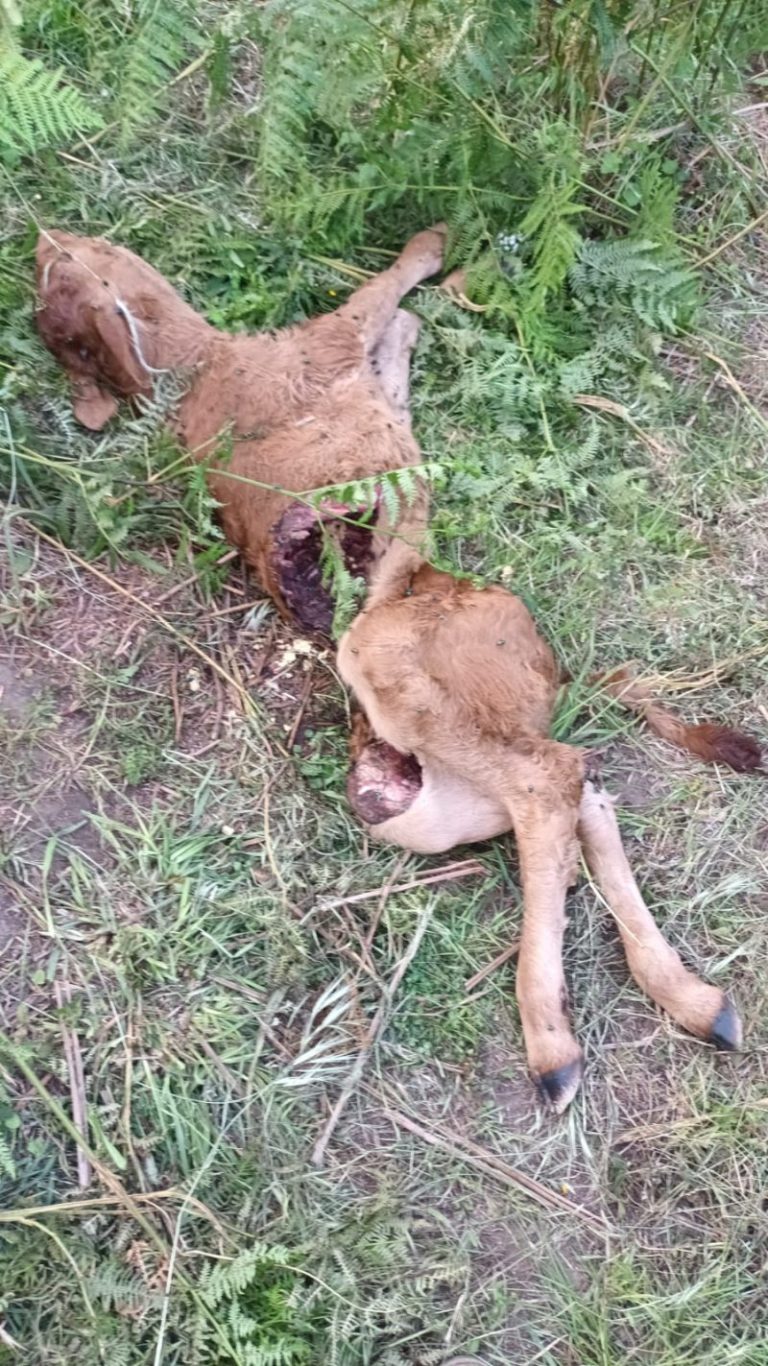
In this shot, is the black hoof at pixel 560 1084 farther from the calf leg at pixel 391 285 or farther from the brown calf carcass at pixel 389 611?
the calf leg at pixel 391 285

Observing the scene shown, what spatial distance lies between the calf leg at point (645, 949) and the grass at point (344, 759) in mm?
87

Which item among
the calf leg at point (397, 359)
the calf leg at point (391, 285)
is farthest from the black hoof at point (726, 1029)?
the calf leg at point (391, 285)

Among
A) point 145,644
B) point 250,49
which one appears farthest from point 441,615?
point 250,49

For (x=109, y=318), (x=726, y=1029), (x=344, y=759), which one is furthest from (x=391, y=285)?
(x=726, y=1029)

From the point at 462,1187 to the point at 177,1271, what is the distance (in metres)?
0.81

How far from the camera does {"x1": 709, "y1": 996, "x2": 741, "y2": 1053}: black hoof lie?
121 inches

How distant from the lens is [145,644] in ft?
11.2

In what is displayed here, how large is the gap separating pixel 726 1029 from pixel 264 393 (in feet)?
7.85

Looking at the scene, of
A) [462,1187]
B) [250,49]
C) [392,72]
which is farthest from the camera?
[250,49]

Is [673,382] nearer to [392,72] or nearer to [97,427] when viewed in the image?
[392,72]

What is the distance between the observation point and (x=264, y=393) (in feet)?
11.0

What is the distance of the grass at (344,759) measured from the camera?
9.48 feet

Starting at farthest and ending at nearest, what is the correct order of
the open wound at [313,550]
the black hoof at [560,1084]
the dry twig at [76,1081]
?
the open wound at [313,550] < the black hoof at [560,1084] < the dry twig at [76,1081]

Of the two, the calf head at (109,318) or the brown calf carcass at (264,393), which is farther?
the calf head at (109,318)
